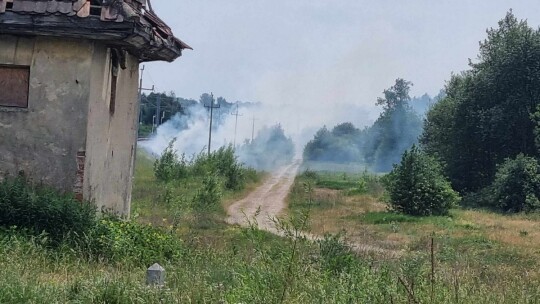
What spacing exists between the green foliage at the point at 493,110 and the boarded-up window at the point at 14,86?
30130mm

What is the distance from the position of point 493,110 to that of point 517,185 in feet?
21.3

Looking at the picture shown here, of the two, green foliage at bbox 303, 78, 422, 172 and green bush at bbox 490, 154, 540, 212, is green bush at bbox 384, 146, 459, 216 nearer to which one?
green bush at bbox 490, 154, 540, 212

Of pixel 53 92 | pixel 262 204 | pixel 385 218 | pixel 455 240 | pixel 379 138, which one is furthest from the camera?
pixel 379 138

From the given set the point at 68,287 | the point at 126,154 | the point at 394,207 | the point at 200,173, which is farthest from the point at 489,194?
the point at 68,287

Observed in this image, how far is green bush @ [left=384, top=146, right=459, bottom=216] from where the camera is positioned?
91.5 ft

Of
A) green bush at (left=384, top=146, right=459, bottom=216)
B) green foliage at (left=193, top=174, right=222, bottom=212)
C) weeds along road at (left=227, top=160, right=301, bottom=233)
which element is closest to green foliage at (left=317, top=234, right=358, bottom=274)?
weeds along road at (left=227, top=160, right=301, bottom=233)

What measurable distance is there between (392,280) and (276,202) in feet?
85.7

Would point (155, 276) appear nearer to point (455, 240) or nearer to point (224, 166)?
point (455, 240)

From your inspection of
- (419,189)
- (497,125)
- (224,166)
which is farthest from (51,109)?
(497,125)

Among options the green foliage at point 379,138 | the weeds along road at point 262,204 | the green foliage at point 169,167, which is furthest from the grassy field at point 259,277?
the green foliage at point 379,138

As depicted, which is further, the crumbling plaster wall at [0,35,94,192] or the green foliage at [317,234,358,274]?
the crumbling plaster wall at [0,35,94,192]

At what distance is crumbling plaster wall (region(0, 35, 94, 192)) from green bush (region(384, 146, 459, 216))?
62.0ft

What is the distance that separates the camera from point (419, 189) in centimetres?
2792

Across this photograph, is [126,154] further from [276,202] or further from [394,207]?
[276,202]
